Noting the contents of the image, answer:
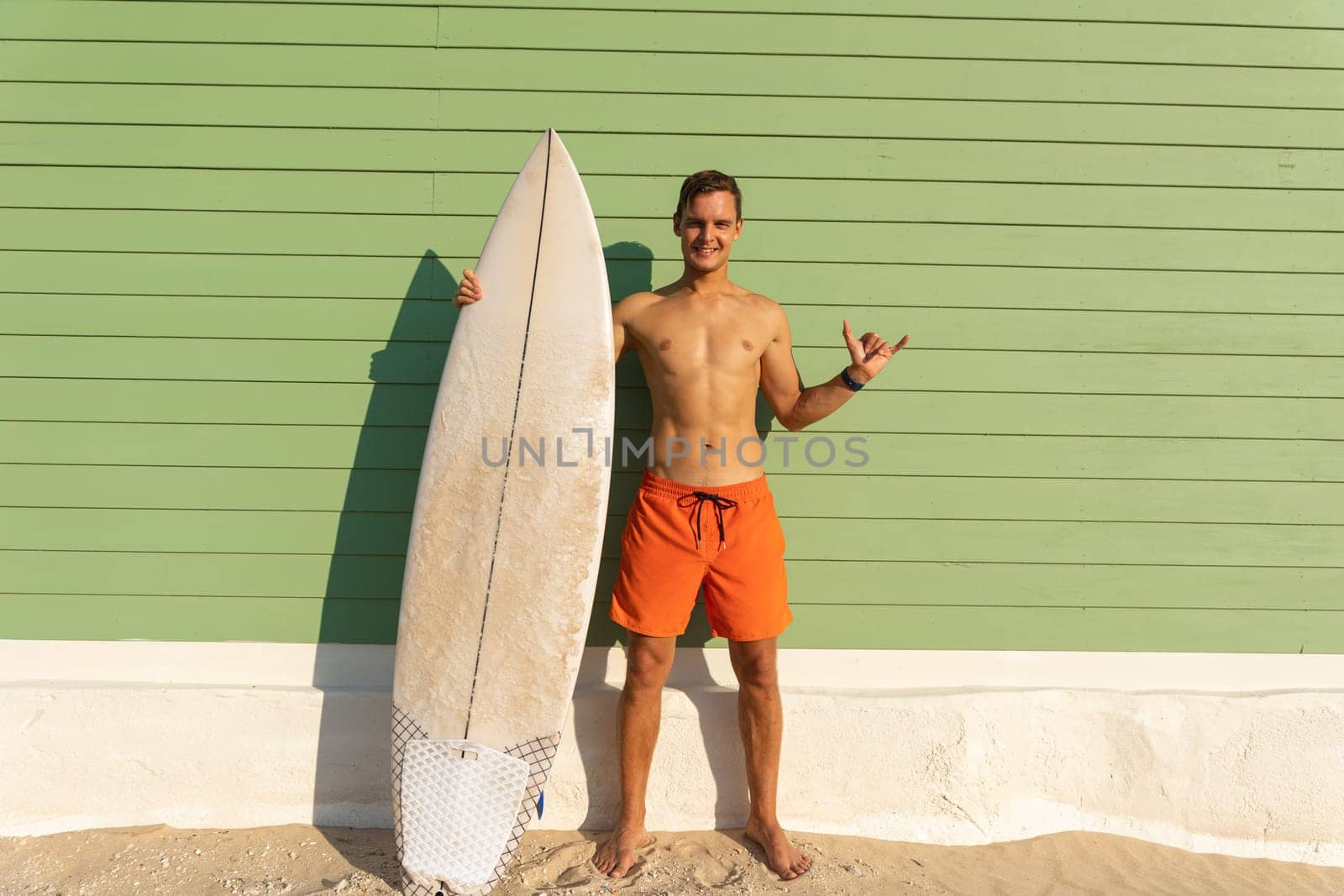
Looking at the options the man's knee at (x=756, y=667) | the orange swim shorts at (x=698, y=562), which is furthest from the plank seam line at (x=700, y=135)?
the man's knee at (x=756, y=667)

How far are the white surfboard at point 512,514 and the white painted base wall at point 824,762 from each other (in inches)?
10.4

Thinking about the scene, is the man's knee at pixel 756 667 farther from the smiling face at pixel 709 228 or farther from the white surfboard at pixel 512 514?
the smiling face at pixel 709 228

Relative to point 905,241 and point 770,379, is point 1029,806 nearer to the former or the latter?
point 770,379

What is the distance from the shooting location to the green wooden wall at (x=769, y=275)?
2.62 metres

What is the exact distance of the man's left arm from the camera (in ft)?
7.68

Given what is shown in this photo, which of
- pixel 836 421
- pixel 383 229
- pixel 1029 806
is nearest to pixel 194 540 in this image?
pixel 383 229

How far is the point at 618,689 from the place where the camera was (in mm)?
2693

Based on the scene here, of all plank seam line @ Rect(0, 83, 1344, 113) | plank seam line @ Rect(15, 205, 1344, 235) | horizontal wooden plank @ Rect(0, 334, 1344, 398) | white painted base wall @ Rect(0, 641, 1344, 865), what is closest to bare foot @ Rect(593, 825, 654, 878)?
white painted base wall @ Rect(0, 641, 1344, 865)

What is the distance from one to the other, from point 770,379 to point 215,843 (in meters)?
2.23

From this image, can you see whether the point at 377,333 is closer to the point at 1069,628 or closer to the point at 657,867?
the point at 657,867

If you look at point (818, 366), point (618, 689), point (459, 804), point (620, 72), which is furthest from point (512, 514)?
point (620, 72)

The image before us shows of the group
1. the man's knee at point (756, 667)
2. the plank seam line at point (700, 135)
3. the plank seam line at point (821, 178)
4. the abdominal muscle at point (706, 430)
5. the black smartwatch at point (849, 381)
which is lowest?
the man's knee at point (756, 667)

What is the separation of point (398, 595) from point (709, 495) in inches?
43.9

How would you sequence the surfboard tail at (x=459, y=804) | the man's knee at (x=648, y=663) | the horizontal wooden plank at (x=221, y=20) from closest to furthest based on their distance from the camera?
the surfboard tail at (x=459, y=804), the man's knee at (x=648, y=663), the horizontal wooden plank at (x=221, y=20)
